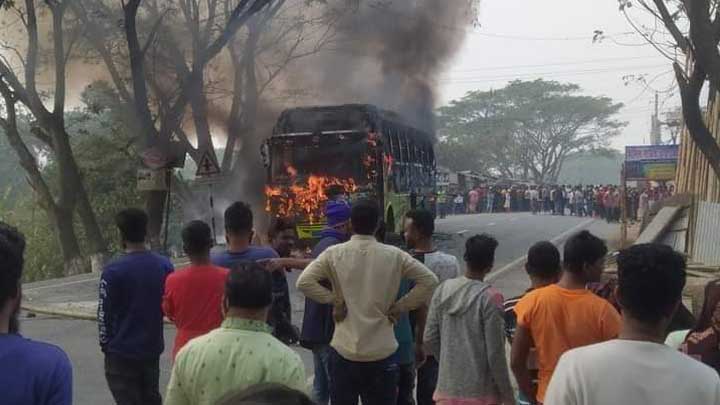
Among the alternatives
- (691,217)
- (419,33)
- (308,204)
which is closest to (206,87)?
(419,33)

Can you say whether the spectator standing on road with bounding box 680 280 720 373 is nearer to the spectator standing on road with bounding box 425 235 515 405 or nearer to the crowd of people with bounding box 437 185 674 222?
the spectator standing on road with bounding box 425 235 515 405

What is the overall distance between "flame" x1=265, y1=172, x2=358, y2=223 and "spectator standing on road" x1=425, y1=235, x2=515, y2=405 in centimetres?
1387

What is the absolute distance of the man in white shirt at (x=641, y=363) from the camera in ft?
8.48

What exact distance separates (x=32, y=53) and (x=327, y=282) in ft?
62.8

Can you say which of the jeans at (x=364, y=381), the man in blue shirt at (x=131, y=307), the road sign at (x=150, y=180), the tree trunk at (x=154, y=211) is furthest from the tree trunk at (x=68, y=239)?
the jeans at (x=364, y=381)

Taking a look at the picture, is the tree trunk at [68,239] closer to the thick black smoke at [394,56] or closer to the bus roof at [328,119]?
the bus roof at [328,119]

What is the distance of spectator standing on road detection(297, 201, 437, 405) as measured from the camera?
4.82m

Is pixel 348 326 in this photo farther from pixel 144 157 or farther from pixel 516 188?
pixel 516 188

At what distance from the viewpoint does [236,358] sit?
318 centimetres

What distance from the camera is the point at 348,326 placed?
4.88 m

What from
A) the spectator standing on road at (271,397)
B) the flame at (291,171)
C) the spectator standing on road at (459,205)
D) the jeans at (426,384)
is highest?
the flame at (291,171)

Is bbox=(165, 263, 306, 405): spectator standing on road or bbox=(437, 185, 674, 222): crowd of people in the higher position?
bbox=(165, 263, 306, 405): spectator standing on road

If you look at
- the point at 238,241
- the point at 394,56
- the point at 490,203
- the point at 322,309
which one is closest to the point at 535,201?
the point at 490,203

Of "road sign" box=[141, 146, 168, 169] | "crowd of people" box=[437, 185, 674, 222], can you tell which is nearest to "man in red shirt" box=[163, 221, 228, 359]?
"road sign" box=[141, 146, 168, 169]
